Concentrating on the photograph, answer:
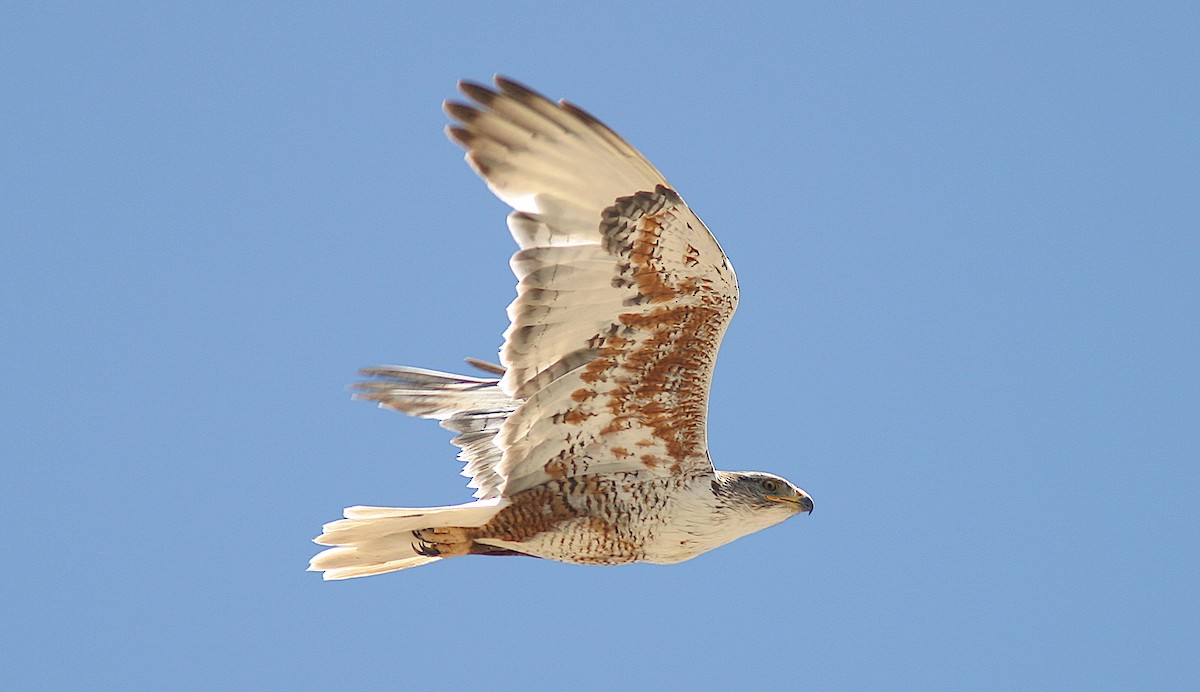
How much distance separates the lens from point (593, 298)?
7883 mm

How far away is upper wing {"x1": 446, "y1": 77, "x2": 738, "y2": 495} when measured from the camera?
748 centimetres

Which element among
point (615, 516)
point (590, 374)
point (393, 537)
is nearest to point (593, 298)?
point (590, 374)

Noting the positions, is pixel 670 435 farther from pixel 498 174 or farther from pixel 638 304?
pixel 498 174

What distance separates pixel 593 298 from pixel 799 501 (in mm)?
1889

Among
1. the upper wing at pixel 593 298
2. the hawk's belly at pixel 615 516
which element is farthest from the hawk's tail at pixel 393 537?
the upper wing at pixel 593 298

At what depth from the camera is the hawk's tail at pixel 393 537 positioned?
8477mm

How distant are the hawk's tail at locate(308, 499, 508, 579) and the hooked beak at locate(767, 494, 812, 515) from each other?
159 centimetres

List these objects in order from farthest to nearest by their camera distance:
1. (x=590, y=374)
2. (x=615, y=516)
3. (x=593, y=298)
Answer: (x=615, y=516) → (x=590, y=374) → (x=593, y=298)

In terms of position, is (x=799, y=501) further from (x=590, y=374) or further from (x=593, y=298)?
(x=593, y=298)

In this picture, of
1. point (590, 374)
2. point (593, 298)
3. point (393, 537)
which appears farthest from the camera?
point (393, 537)

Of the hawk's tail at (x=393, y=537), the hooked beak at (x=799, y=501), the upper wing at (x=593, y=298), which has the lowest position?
the hawk's tail at (x=393, y=537)

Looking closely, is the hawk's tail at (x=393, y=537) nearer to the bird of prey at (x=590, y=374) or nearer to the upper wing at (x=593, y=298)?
the bird of prey at (x=590, y=374)

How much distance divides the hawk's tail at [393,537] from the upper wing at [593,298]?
0.37m

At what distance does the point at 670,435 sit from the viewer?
334 inches
